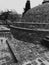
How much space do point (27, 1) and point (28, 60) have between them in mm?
18986

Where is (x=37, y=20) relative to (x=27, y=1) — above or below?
Answer: below

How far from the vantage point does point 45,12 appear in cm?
675

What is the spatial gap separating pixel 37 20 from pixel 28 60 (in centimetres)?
466

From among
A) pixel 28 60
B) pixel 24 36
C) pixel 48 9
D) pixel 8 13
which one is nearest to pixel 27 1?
pixel 8 13

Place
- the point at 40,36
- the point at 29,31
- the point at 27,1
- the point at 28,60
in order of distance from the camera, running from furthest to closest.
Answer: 1. the point at 27,1
2. the point at 29,31
3. the point at 40,36
4. the point at 28,60

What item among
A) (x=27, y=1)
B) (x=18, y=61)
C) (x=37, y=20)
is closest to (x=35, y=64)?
(x=18, y=61)

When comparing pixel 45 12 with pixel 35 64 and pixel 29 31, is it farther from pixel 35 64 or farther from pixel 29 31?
pixel 35 64

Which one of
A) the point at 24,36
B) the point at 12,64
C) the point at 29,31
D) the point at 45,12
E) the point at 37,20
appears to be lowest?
the point at 12,64

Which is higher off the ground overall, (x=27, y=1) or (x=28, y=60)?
(x=27, y=1)

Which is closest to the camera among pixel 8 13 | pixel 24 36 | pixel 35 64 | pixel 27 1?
pixel 35 64

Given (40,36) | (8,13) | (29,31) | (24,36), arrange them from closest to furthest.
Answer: (40,36), (29,31), (24,36), (8,13)

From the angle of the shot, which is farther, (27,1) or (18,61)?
(27,1)

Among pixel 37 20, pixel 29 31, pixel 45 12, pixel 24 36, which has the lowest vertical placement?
pixel 24 36

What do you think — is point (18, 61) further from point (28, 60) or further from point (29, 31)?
point (29, 31)
